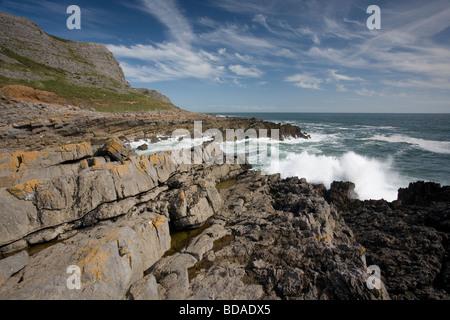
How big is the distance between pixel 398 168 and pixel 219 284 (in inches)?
1077

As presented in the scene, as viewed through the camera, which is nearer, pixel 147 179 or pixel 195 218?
pixel 195 218

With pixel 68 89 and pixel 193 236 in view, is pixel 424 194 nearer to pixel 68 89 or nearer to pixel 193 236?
pixel 193 236

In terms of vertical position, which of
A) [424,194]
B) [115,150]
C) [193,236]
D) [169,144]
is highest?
[169,144]

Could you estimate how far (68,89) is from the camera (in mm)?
47656

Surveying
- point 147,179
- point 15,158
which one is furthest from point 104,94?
point 147,179

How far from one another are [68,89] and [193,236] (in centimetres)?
5716

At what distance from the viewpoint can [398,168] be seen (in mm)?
23391

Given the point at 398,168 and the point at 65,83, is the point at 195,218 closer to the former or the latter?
the point at 398,168

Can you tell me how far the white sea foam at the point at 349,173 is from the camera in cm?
1728

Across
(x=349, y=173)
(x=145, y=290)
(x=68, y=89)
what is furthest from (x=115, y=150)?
(x=68, y=89)

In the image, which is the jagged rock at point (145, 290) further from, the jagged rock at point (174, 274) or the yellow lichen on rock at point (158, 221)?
the yellow lichen on rock at point (158, 221)

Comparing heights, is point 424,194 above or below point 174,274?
above
